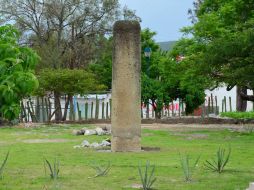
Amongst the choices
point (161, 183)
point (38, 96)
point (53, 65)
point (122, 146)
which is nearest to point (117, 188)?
point (161, 183)

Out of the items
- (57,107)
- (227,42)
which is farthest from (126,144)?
(57,107)

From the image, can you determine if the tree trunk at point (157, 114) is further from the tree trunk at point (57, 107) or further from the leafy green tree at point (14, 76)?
the leafy green tree at point (14, 76)

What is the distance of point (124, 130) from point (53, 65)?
93.8 feet

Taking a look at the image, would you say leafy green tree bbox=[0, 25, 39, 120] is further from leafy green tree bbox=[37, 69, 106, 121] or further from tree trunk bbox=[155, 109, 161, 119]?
tree trunk bbox=[155, 109, 161, 119]

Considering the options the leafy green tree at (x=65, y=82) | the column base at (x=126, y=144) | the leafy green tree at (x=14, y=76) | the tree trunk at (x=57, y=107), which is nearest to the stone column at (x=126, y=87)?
the column base at (x=126, y=144)

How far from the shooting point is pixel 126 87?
15.1 metres

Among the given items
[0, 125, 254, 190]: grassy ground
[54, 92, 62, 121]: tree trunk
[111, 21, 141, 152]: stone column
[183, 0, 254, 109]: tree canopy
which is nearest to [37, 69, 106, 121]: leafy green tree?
[54, 92, 62, 121]: tree trunk

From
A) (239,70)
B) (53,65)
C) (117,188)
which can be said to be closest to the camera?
(117,188)

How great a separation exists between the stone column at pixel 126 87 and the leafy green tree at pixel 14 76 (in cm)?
1118

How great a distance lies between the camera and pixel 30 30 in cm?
4534

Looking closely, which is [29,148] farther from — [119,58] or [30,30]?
[30,30]

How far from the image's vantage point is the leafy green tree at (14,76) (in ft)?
11.9

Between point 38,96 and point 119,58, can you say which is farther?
point 38,96

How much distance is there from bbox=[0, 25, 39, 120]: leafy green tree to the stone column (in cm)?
1118
